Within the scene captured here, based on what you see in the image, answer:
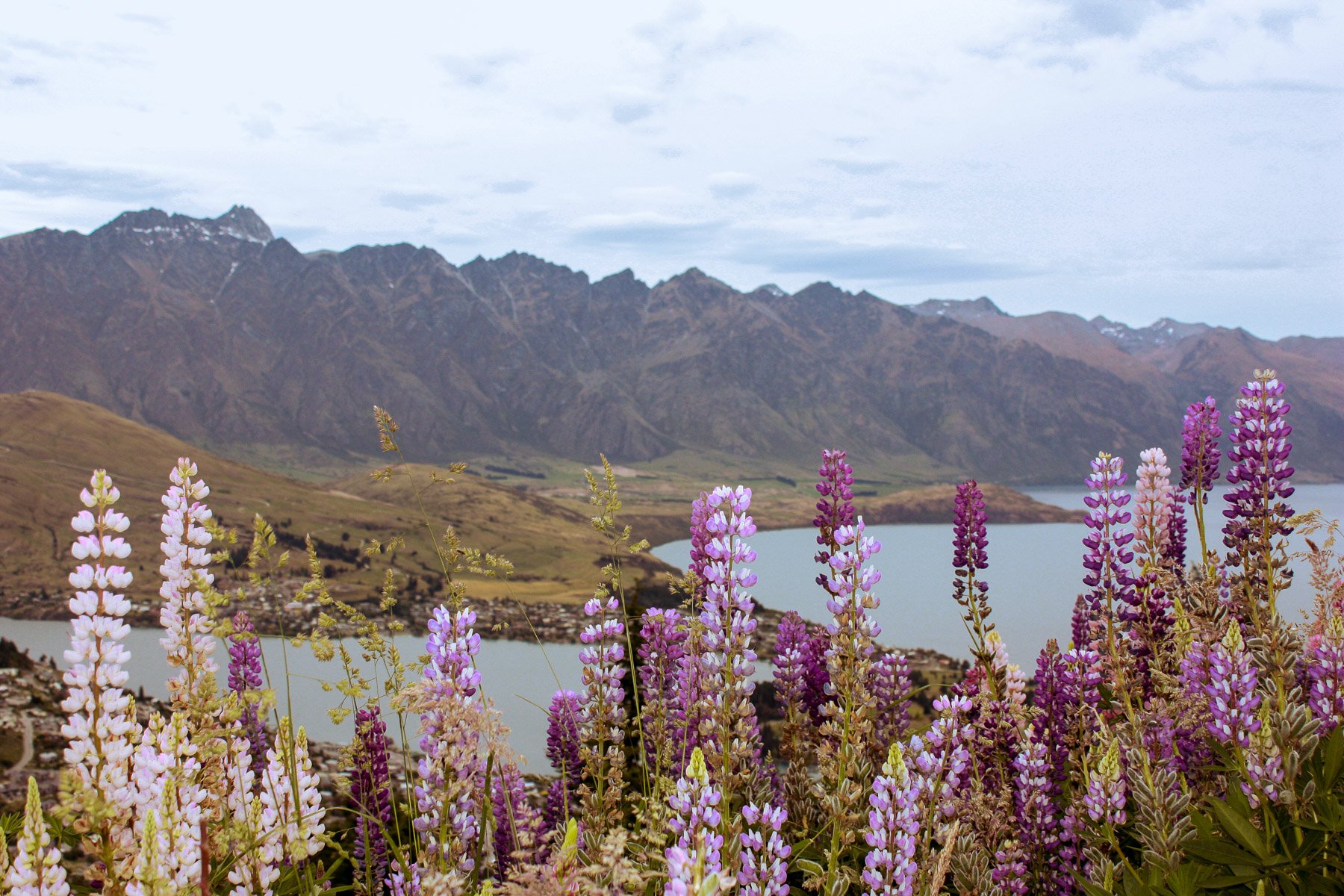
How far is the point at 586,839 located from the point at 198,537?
2.10 m

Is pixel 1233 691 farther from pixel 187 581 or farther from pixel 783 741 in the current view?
pixel 187 581

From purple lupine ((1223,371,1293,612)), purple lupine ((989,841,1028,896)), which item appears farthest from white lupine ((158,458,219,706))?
purple lupine ((1223,371,1293,612))

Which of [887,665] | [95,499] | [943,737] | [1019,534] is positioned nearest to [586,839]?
[943,737]

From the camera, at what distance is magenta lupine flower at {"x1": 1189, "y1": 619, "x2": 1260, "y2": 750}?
4.19 m

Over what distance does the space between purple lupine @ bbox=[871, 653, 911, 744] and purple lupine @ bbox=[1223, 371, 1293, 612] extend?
7.41 ft

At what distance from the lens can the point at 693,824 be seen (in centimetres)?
295

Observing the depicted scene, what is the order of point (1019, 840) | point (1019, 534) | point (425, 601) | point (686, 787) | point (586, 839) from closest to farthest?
point (686, 787), point (586, 839), point (1019, 840), point (425, 601), point (1019, 534)

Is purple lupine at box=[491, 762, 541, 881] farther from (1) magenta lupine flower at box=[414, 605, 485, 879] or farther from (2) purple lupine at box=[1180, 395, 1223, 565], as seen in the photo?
(2) purple lupine at box=[1180, 395, 1223, 565]

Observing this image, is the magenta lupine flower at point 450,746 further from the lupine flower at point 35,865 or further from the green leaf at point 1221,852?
the green leaf at point 1221,852

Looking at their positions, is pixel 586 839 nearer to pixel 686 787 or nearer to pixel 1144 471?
pixel 686 787

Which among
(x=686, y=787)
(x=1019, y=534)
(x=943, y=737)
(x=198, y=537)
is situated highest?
(x=198, y=537)

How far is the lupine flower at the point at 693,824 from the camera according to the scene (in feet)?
8.56

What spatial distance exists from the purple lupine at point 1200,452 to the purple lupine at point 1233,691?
2.54 meters

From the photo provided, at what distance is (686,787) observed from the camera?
118 inches
